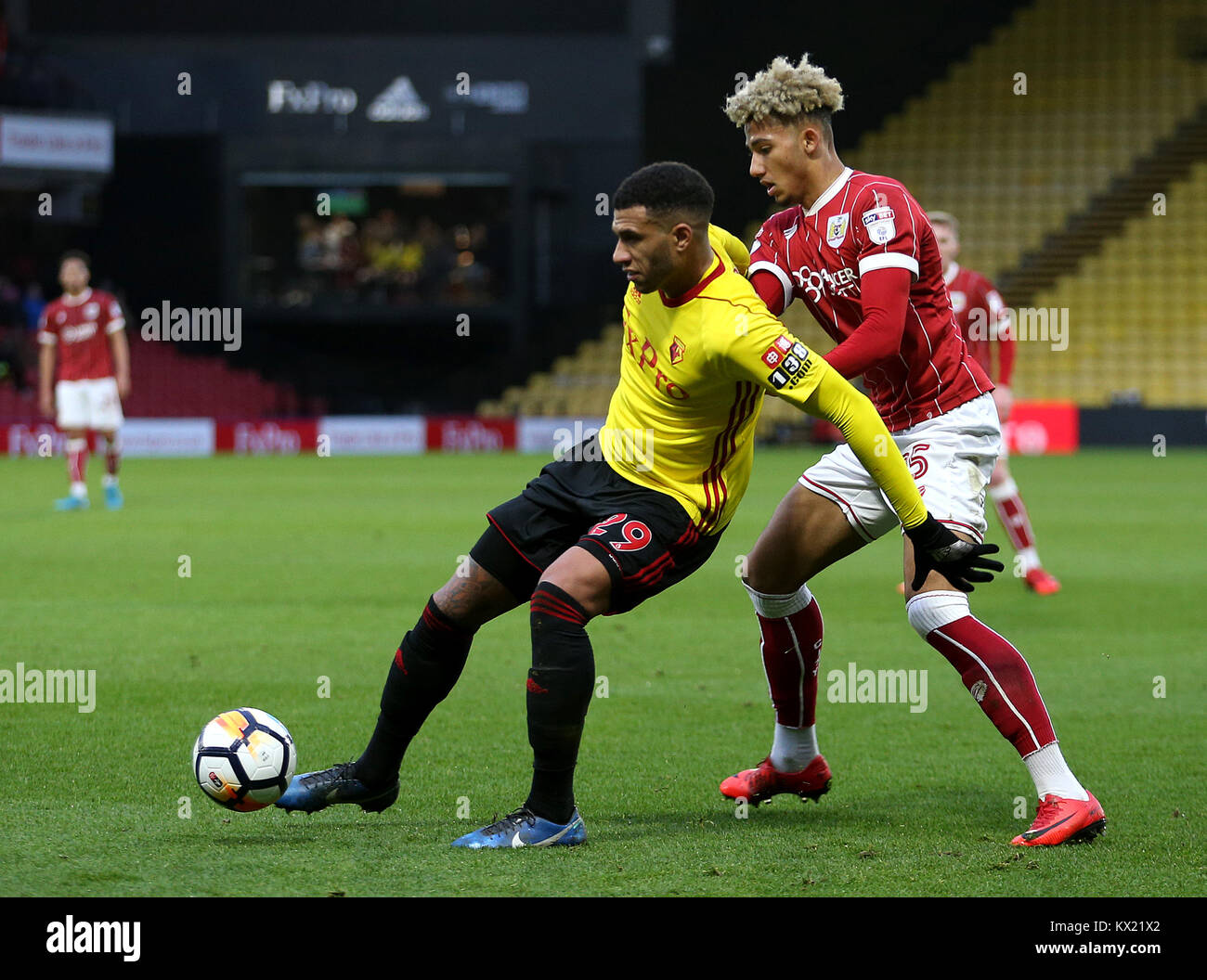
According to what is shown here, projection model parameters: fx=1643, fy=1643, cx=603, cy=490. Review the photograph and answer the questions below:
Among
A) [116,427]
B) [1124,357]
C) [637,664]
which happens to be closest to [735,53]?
[1124,357]

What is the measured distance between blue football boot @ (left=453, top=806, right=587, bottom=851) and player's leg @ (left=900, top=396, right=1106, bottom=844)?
3.91 ft

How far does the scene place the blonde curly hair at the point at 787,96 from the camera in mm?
4809

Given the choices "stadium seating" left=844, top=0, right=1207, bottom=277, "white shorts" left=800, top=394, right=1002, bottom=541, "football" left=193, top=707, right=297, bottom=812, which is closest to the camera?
"football" left=193, top=707, right=297, bottom=812

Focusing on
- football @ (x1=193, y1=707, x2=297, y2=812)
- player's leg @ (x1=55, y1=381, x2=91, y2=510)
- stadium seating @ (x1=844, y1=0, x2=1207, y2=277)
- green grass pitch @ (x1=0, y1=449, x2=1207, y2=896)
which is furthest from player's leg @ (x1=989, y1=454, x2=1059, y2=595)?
stadium seating @ (x1=844, y1=0, x2=1207, y2=277)

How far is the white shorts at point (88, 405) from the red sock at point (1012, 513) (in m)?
9.11

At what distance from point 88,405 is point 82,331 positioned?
0.72m

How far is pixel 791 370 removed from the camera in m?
4.37

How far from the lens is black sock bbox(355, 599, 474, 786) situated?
4680mm

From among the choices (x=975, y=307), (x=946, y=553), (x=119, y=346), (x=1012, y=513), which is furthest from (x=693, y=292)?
(x=119, y=346)

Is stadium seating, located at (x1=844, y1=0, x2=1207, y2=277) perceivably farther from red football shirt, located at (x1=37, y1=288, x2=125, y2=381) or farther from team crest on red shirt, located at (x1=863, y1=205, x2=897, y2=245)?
team crest on red shirt, located at (x1=863, y1=205, x2=897, y2=245)

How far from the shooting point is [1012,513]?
10180mm

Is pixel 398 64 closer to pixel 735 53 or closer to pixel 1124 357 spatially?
pixel 735 53

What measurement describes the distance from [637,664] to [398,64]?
19857 millimetres

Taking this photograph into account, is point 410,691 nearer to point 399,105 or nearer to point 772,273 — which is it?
point 772,273
